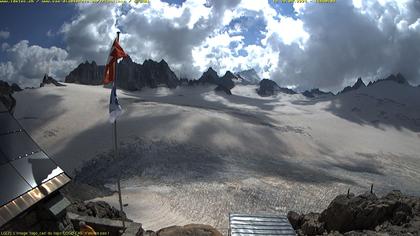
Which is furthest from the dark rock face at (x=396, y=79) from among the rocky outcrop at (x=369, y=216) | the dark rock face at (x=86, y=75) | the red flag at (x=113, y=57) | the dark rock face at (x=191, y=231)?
the red flag at (x=113, y=57)

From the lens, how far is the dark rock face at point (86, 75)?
177750 millimetres

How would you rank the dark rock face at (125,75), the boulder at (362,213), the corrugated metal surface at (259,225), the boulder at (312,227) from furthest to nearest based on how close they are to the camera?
the dark rock face at (125,75)
the boulder at (312,227)
the boulder at (362,213)
the corrugated metal surface at (259,225)

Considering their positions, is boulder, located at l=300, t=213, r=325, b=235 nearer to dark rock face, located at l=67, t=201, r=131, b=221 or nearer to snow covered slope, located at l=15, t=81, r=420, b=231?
snow covered slope, located at l=15, t=81, r=420, b=231

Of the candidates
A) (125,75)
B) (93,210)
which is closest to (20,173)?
(93,210)

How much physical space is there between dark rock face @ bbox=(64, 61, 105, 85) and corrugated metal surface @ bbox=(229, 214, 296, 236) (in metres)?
169

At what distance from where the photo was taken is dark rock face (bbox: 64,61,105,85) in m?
178

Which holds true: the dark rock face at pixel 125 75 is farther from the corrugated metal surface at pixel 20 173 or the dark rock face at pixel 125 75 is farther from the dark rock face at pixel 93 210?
the corrugated metal surface at pixel 20 173

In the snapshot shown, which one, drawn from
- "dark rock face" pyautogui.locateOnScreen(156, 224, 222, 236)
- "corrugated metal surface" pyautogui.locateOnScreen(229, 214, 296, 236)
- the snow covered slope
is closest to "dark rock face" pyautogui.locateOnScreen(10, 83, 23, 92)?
the snow covered slope

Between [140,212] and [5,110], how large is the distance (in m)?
23.1

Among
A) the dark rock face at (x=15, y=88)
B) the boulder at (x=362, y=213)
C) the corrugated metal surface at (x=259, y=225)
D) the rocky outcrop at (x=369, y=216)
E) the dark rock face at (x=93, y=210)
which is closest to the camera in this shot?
the corrugated metal surface at (x=259, y=225)

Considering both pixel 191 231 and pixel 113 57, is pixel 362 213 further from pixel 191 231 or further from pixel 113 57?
pixel 113 57

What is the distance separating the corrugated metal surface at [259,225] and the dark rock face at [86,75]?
169171 mm

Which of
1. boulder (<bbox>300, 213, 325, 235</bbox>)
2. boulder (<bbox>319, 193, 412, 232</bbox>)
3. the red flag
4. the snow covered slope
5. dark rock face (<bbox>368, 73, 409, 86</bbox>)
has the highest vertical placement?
dark rock face (<bbox>368, 73, 409, 86</bbox>)

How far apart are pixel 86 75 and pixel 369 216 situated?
17381 centimetres
